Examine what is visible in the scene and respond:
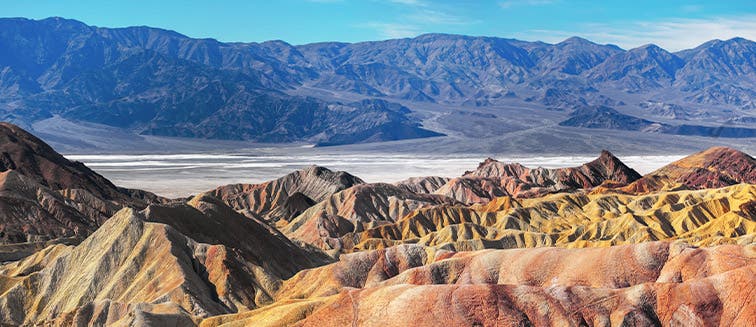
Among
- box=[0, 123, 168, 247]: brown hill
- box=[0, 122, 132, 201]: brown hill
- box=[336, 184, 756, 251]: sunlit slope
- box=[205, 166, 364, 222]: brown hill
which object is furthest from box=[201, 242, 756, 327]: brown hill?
box=[205, 166, 364, 222]: brown hill

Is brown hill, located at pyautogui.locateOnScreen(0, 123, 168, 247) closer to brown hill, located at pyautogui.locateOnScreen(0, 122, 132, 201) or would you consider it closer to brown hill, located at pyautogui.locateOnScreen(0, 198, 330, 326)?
brown hill, located at pyautogui.locateOnScreen(0, 122, 132, 201)

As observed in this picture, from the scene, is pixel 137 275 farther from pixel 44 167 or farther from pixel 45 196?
pixel 44 167

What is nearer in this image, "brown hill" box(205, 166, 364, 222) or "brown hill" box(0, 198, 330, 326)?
"brown hill" box(0, 198, 330, 326)

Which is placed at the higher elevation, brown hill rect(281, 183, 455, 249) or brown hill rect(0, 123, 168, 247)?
brown hill rect(0, 123, 168, 247)

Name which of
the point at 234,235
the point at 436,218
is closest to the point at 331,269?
the point at 234,235

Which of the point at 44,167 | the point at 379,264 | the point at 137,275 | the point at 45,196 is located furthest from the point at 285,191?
the point at 137,275
